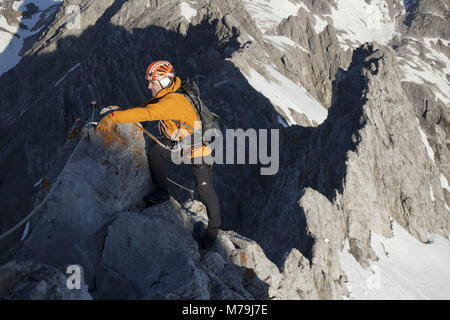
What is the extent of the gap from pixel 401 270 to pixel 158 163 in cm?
3220

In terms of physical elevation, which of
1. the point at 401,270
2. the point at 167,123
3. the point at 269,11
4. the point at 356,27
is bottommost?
the point at 356,27

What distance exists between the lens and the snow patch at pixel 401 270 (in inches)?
1084

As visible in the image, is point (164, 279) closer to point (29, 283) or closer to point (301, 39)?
point (29, 283)

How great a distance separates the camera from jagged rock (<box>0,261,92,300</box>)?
4978 mm

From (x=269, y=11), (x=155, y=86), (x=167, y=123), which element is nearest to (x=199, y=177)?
(x=167, y=123)

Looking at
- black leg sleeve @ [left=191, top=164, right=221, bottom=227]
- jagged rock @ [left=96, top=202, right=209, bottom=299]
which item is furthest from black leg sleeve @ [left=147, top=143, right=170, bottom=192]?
jagged rock @ [left=96, top=202, right=209, bottom=299]

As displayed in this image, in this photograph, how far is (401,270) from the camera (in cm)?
3291

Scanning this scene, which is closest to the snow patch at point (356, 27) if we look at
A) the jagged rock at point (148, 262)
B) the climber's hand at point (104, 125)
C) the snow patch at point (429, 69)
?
the snow patch at point (429, 69)

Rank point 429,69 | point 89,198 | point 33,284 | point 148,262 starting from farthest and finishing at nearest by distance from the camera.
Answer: point 429,69 → point 89,198 → point 148,262 → point 33,284

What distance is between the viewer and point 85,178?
835 centimetres

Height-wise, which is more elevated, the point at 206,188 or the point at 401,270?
the point at 206,188

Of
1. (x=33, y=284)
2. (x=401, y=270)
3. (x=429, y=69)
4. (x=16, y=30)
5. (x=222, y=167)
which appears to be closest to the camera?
(x=33, y=284)

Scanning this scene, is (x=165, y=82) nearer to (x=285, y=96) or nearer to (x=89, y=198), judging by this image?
(x=89, y=198)

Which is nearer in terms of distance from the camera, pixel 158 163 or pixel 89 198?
pixel 89 198
